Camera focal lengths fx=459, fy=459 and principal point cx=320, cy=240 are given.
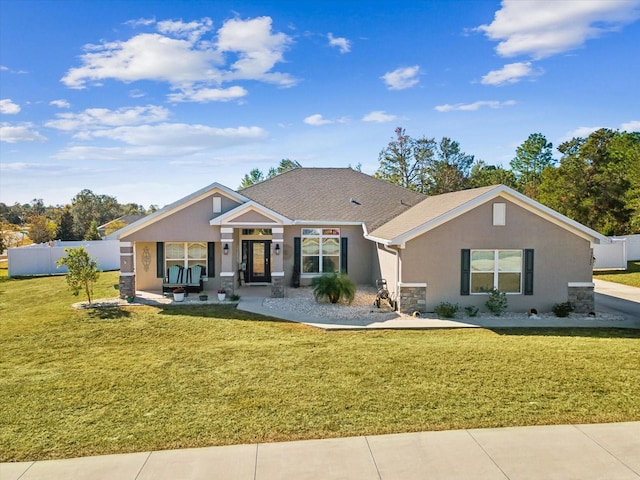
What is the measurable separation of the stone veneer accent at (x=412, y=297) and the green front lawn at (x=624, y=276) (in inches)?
536

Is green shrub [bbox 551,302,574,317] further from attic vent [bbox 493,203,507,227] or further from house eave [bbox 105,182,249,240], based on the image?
house eave [bbox 105,182,249,240]

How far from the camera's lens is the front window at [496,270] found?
14648 millimetres

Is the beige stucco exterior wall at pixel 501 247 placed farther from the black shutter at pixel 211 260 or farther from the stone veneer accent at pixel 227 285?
the black shutter at pixel 211 260

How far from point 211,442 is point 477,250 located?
11161 mm

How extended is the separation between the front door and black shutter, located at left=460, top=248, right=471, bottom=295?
353 inches

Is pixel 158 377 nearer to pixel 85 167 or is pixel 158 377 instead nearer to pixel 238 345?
pixel 238 345

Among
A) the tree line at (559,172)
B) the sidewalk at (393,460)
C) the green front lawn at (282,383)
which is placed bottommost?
the sidewalk at (393,460)

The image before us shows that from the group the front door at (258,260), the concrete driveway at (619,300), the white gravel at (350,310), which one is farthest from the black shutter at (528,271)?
the front door at (258,260)

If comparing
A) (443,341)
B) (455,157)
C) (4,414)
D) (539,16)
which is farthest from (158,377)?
(455,157)

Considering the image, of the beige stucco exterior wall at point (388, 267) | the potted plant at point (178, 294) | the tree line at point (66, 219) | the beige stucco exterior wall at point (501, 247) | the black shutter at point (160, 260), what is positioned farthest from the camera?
the tree line at point (66, 219)

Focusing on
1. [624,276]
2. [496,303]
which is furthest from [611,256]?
[496,303]

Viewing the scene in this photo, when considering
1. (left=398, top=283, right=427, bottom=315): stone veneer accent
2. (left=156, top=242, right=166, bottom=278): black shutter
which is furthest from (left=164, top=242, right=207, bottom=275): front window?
(left=398, top=283, right=427, bottom=315): stone veneer accent

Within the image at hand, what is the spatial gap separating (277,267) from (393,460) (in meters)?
12.5

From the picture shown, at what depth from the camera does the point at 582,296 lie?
14.8 m
